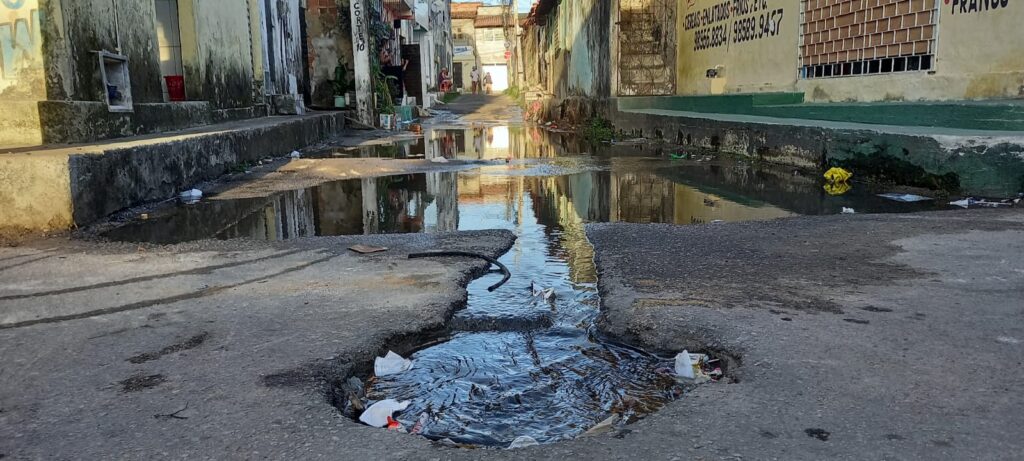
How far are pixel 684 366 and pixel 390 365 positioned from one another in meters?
0.90

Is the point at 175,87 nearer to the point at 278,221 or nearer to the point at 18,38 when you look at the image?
the point at 18,38

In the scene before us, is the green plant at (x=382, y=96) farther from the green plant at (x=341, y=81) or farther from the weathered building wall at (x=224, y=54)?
the weathered building wall at (x=224, y=54)

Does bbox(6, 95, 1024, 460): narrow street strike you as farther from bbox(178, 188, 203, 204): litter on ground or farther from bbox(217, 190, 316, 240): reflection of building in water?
bbox(178, 188, 203, 204): litter on ground

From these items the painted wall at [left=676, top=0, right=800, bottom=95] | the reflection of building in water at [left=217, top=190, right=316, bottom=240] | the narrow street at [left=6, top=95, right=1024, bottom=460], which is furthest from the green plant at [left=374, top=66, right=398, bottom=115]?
the narrow street at [left=6, top=95, right=1024, bottom=460]

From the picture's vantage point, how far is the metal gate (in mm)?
16125

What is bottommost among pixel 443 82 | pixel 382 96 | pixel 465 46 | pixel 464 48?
pixel 382 96

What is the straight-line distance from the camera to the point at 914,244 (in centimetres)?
367

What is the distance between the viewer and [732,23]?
41.2ft

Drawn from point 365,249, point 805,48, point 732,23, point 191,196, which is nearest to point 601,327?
point 365,249

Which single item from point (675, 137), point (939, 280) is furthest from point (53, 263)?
point (675, 137)

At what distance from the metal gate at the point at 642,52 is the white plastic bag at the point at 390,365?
14597mm

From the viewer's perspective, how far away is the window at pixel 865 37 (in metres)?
7.44

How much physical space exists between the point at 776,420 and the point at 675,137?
1003 centimetres

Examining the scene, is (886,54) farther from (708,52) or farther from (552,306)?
(552,306)
